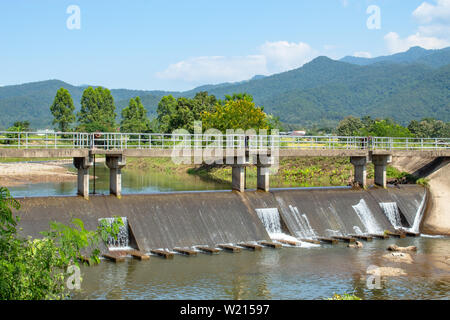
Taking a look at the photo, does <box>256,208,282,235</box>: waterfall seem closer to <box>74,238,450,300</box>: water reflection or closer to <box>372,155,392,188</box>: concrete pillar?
<box>74,238,450,300</box>: water reflection

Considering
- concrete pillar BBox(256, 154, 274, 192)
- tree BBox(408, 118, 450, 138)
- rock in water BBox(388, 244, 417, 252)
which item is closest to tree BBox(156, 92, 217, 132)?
tree BBox(408, 118, 450, 138)

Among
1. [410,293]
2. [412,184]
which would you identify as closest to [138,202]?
[410,293]

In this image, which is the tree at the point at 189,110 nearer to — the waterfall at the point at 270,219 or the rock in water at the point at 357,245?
the waterfall at the point at 270,219

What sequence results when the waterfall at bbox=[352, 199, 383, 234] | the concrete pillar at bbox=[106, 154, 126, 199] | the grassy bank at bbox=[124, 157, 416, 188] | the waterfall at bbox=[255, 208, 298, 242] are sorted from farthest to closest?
the grassy bank at bbox=[124, 157, 416, 188]
the waterfall at bbox=[352, 199, 383, 234]
the waterfall at bbox=[255, 208, 298, 242]
the concrete pillar at bbox=[106, 154, 126, 199]

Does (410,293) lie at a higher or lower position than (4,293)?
lower

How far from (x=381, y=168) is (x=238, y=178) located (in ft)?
44.4

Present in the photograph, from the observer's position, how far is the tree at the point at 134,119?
139 m

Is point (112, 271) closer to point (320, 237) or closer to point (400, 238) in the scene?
point (320, 237)

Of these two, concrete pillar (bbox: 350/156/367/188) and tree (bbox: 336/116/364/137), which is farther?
tree (bbox: 336/116/364/137)

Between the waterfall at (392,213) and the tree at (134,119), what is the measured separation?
102 metres

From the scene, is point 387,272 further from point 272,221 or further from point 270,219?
point 270,219

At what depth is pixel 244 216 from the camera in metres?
35.3

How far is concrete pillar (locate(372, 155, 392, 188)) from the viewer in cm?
4478
